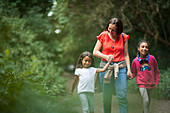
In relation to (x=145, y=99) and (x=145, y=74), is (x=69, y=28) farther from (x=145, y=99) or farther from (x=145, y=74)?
(x=145, y=99)

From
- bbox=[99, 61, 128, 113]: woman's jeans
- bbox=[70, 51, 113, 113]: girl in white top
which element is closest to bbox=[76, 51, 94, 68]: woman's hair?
bbox=[70, 51, 113, 113]: girl in white top

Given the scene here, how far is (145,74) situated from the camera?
3.91 m

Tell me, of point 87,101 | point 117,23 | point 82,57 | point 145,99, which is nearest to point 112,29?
point 117,23

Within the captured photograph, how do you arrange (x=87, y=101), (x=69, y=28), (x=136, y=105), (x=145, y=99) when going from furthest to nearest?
(x=69, y=28)
(x=136, y=105)
(x=145, y=99)
(x=87, y=101)

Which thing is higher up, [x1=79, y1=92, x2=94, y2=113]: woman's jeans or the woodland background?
the woodland background

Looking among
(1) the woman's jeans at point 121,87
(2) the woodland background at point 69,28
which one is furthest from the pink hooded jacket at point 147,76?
(2) the woodland background at point 69,28

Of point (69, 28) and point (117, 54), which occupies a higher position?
point (69, 28)

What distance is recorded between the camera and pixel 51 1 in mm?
10094

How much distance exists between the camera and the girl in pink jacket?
12.7 feet

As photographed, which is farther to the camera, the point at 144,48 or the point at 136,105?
the point at 136,105

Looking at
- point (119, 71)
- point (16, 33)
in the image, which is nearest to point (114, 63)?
point (119, 71)

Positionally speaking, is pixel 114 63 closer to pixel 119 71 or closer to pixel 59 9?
pixel 119 71

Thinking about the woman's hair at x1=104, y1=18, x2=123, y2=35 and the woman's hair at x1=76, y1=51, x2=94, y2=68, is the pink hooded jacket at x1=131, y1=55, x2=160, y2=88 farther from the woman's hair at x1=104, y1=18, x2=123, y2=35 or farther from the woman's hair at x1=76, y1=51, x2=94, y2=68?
the woman's hair at x1=76, y1=51, x2=94, y2=68

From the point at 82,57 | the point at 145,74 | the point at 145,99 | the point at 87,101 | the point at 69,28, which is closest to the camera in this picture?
the point at 87,101
